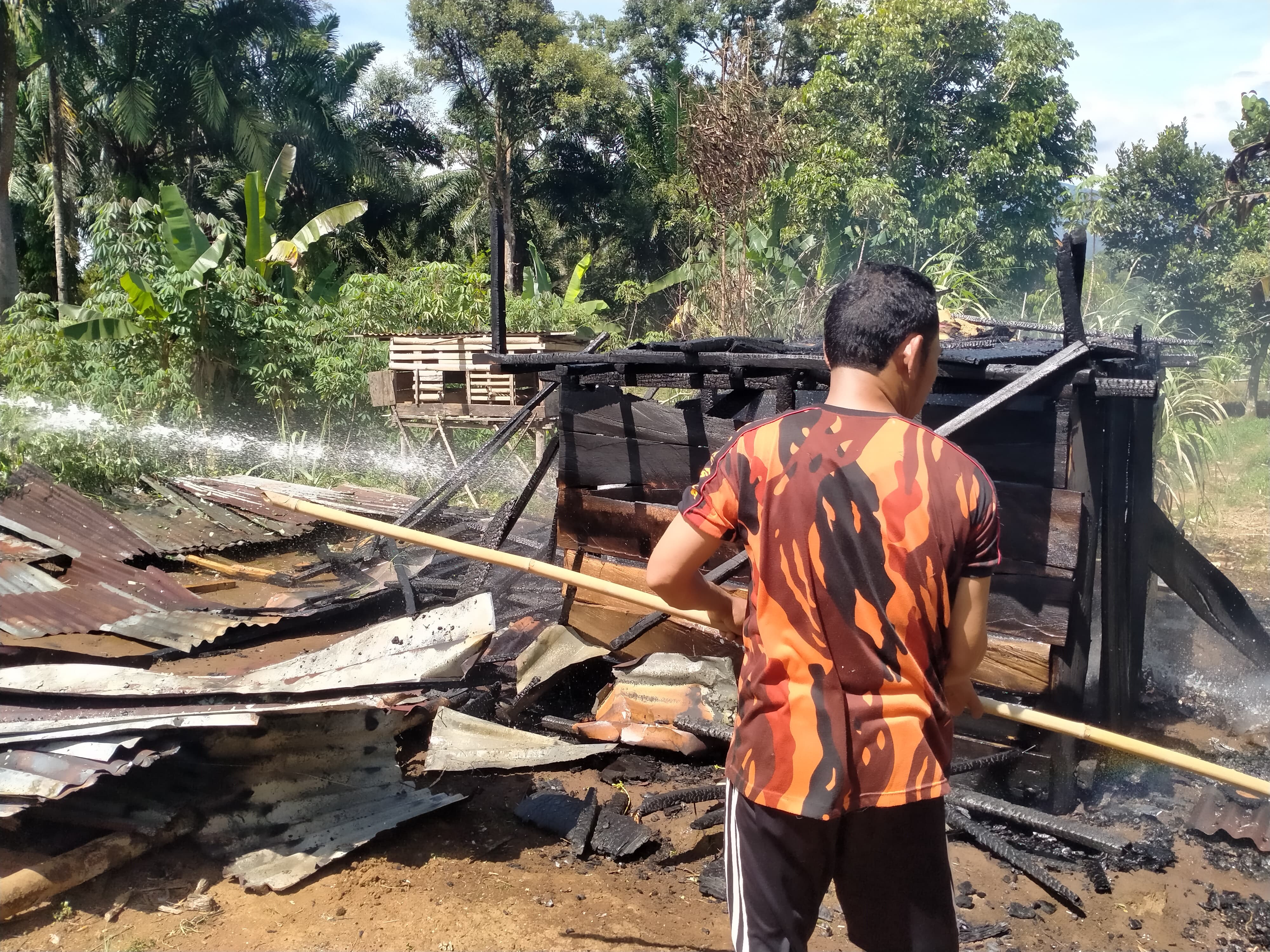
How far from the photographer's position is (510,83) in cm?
2722

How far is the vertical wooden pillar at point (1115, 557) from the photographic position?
188 inches

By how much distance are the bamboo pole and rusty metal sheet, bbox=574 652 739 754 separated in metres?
2.02

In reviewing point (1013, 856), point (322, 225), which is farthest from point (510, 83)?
point (1013, 856)

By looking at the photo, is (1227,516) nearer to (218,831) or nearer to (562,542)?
(562,542)

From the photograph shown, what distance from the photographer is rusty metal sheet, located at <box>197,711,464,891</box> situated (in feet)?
13.1

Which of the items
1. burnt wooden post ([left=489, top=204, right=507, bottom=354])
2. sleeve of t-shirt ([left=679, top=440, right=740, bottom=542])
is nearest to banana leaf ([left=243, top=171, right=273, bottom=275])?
burnt wooden post ([left=489, top=204, right=507, bottom=354])

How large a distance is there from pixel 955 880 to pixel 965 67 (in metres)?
18.2

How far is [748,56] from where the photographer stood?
17.5 m

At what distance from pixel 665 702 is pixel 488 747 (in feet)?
3.29

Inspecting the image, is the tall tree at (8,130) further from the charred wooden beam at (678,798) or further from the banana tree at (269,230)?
the charred wooden beam at (678,798)

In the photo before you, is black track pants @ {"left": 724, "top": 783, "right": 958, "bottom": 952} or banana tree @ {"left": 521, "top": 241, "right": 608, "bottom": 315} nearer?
black track pants @ {"left": 724, "top": 783, "right": 958, "bottom": 952}

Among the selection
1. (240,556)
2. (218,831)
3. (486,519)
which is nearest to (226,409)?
(240,556)

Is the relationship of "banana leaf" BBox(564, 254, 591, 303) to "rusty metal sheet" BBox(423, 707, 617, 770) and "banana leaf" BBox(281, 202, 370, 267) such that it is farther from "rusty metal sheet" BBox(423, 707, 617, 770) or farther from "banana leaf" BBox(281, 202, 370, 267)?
"rusty metal sheet" BBox(423, 707, 617, 770)

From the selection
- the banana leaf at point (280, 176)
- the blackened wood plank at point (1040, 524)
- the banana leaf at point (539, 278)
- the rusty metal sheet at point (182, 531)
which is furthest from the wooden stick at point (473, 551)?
the banana leaf at point (280, 176)
